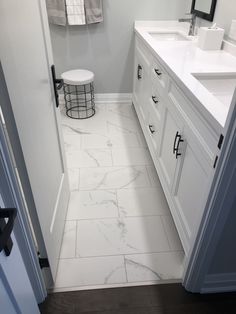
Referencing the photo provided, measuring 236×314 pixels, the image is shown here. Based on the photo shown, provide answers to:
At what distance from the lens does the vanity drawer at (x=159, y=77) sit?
1.74 metres

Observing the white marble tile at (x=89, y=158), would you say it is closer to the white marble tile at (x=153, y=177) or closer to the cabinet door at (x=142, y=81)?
the white marble tile at (x=153, y=177)

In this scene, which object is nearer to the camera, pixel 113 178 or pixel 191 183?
pixel 191 183

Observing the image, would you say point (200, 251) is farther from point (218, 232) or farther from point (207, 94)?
point (207, 94)

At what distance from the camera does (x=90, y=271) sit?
1463 mm

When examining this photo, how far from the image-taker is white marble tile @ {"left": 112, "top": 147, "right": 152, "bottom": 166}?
2.34m

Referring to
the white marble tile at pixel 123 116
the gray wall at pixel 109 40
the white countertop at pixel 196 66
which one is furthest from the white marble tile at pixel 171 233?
the gray wall at pixel 109 40

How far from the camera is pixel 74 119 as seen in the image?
2994 millimetres

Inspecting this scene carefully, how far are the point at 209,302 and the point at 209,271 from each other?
0.64 feet

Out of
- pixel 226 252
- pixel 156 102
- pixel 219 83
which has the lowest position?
pixel 226 252

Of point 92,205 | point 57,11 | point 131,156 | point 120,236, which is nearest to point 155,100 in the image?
point 131,156

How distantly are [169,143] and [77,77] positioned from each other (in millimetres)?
1540

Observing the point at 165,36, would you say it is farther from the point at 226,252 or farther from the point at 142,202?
the point at 226,252

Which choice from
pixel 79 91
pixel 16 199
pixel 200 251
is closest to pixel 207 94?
pixel 200 251

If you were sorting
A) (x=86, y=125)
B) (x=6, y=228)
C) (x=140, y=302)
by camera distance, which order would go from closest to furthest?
(x=6, y=228)
(x=140, y=302)
(x=86, y=125)
